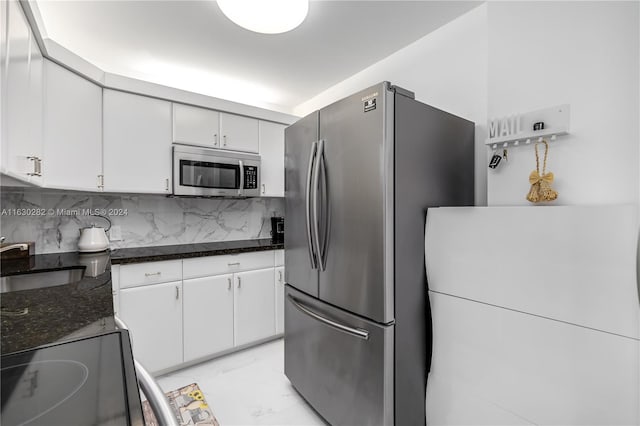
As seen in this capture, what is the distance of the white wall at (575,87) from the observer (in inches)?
51.2

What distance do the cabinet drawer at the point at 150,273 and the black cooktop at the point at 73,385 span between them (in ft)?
4.78

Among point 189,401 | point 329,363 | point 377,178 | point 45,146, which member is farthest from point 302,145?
point 189,401

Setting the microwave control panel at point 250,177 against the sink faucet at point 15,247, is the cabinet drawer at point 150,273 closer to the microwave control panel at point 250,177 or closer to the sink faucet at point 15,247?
the sink faucet at point 15,247

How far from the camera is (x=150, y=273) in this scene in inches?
86.0

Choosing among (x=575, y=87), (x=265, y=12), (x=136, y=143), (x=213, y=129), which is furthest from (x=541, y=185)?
(x=136, y=143)

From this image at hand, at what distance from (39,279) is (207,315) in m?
1.12

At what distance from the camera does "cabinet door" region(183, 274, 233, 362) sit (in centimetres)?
234

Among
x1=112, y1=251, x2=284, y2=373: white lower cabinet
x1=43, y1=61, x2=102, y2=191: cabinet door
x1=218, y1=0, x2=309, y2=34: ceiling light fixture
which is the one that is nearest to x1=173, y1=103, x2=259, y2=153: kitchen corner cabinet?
x1=43, y1=61, x2=102, y2=191: cabinet door

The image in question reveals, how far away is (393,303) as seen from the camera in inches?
55.2

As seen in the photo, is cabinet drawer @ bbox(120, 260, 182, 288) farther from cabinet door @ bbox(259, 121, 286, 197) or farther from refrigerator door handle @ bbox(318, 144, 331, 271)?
refrigerator door handle @ bbox(318, 144, 331, 271)

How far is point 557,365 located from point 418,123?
1.14 metres

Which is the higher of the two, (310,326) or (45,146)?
(45,146)

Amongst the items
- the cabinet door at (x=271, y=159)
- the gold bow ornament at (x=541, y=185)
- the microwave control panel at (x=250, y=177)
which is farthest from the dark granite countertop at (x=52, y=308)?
the gold bow ornament at (x=541, y=185)

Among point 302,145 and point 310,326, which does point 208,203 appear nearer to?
point 302,145
